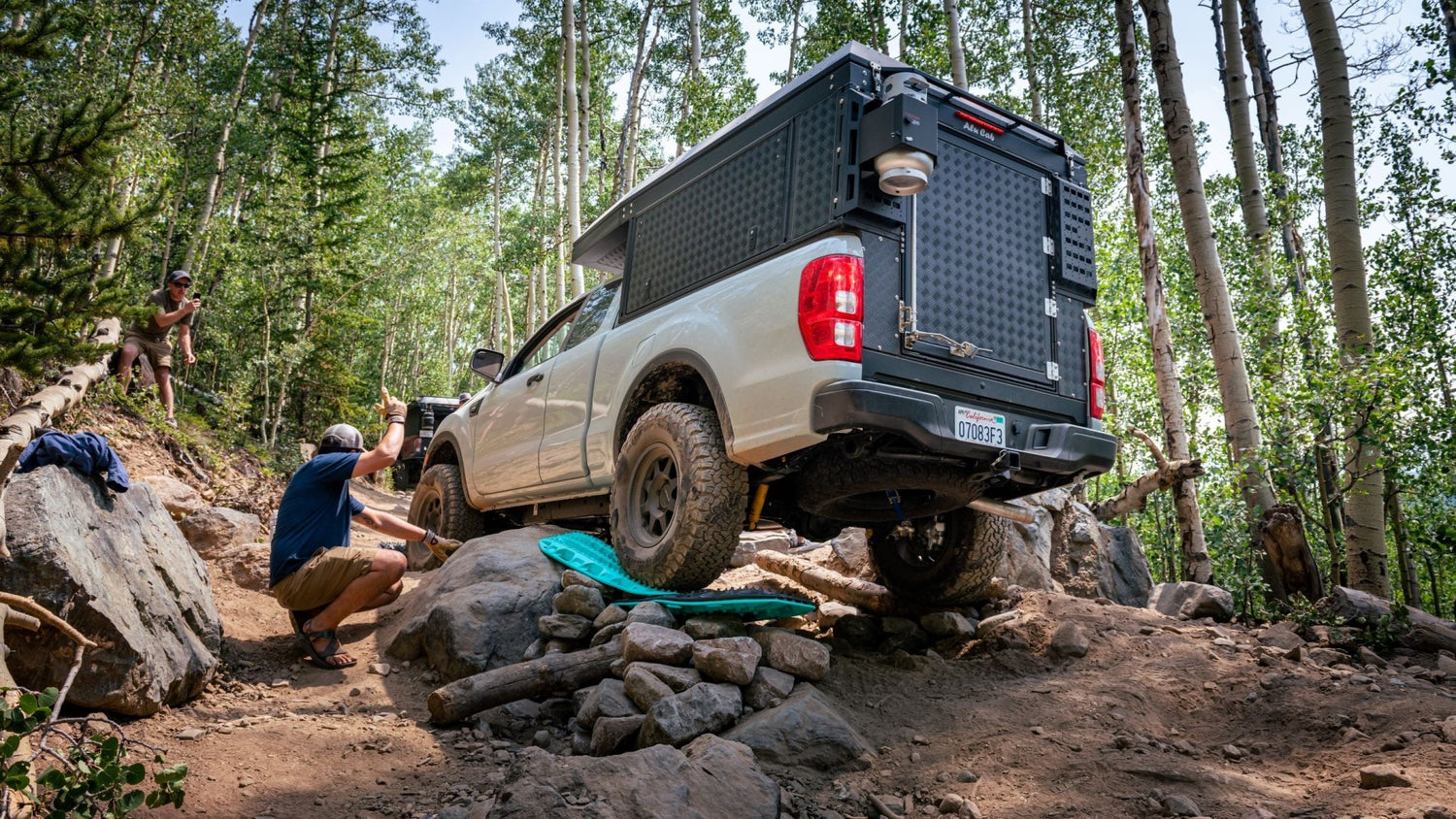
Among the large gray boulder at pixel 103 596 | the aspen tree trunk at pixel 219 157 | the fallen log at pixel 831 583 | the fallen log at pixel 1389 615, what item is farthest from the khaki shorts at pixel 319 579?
the aspen tree trunk at pixel 219 157

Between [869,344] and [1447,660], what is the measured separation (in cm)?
334

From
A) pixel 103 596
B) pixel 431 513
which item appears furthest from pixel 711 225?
pixel 431 513

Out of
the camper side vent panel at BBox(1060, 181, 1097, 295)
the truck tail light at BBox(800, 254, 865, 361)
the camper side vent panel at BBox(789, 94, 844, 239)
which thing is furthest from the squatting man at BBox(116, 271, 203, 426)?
the camper side vent panel at BBox(1060, 181, 1097, 295)

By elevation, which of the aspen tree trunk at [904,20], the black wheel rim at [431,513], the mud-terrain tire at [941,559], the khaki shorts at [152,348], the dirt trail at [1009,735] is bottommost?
the dirt trail at [1009,735]

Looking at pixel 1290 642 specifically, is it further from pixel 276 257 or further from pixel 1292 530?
pixel 276 257

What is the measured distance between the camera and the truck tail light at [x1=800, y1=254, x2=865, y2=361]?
3551 mm

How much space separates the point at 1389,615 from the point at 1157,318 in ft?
12.3

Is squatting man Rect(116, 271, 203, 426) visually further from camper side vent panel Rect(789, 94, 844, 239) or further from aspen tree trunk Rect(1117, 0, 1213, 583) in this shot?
aspen tree trunk Rect(1117, 0, 1213, 583)

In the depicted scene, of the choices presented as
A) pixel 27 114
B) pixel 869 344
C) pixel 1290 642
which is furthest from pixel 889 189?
pixel 27 114

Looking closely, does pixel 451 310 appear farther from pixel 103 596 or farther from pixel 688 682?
pixel 688 682

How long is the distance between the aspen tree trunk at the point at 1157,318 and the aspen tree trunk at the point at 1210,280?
12.8 inches

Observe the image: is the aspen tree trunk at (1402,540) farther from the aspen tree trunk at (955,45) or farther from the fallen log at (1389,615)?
the aspen tree trunk at (955,45)

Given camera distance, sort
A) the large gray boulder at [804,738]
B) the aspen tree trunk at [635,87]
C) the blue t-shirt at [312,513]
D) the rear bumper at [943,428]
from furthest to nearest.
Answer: the aspen tree trunk at [635,87] < the blue t-shirt at [312,513] < the rear bumper at [943,428] < the large gray boulder at [804,738]

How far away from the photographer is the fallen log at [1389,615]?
457cm
